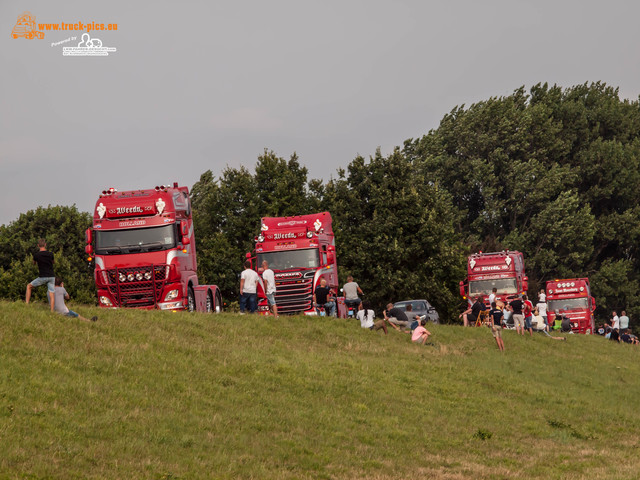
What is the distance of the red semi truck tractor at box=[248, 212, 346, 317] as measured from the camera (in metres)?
35.5

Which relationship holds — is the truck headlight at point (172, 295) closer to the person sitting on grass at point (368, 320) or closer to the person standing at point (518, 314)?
the person sitting on grass at point (368, 320)

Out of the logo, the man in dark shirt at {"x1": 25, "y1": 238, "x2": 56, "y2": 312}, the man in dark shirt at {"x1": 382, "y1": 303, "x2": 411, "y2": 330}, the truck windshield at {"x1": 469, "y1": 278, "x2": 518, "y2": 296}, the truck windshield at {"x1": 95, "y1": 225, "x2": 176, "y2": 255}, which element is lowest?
the man in dark shirt at {"x1": 382, "y1": 303, "x2": 411, "y2": 330}

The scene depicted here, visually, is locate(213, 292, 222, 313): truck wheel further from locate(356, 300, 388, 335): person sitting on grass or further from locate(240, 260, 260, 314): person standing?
locate(356, 300, 388, 335): person sitting on grass

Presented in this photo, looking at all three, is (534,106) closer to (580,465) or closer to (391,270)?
(391,270)

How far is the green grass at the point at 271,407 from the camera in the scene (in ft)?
42.6

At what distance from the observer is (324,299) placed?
3500 cm

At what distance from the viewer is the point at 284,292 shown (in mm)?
35594

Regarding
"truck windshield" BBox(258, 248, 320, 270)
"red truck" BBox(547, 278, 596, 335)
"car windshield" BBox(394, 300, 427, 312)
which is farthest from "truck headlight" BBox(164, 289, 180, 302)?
"red truck" BBox(547, 278, 596, 335)

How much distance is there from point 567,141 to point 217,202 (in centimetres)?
3336

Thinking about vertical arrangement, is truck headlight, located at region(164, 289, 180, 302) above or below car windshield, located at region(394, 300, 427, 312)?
above

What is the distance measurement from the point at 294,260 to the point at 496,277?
16.1 m

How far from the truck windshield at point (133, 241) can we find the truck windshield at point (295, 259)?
7.64 metres

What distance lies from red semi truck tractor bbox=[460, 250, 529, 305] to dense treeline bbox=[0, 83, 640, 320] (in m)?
5.92

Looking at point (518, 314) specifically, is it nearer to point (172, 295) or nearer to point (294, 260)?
point (294, 260)
